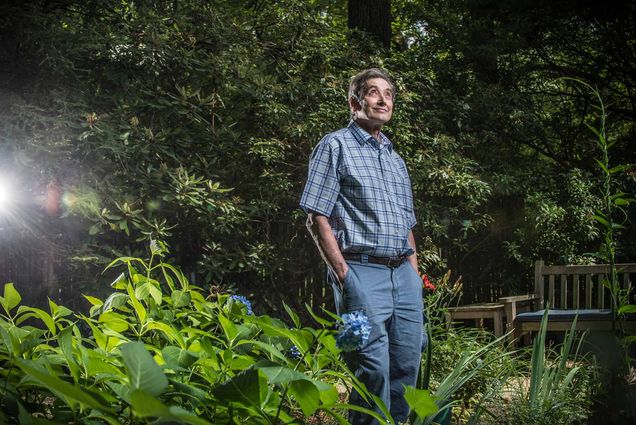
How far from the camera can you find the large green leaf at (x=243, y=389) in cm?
112

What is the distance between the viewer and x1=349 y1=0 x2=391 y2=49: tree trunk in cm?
790

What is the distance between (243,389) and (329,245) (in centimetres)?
→ 178

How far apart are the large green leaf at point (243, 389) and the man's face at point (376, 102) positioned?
83.5 inches

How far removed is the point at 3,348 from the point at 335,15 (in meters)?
10.2

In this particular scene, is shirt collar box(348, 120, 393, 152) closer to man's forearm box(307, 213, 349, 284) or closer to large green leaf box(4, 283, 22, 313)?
man's forearm box(307, 213, 349, 284)

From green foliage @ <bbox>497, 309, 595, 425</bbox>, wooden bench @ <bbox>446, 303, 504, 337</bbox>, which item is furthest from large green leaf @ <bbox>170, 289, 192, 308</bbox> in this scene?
wooden bench @ <bbox>446, 303, 504, 337</bbox>

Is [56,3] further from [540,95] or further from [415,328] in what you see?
[540,95]

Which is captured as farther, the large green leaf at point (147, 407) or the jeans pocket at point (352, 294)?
the jeans pocket at point (352, 294)

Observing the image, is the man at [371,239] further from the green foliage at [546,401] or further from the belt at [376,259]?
the green foliage at [546,401]

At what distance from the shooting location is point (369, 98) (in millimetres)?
3137

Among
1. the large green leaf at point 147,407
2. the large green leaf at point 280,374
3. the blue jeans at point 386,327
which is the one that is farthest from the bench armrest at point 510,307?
the large green leaf at point 147,407

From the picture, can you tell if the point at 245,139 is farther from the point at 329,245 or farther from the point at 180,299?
the point at 180,299

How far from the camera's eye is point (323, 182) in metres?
2.98

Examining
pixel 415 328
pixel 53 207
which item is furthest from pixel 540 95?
pixel 415 328
